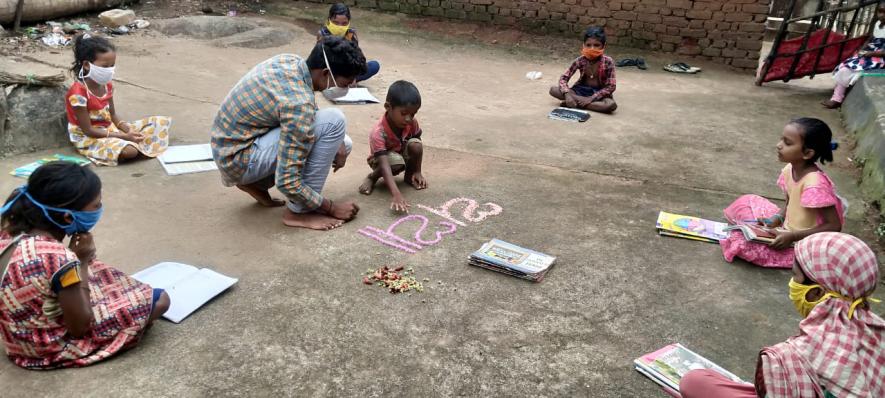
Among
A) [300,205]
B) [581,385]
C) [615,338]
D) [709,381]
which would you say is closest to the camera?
[709,381]

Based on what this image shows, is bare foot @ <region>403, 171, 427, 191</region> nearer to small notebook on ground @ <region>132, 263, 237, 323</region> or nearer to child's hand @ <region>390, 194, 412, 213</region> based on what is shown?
child's hand @ <region>390, 194, 412, 213</region>

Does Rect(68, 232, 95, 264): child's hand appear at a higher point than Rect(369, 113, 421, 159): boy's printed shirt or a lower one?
higher

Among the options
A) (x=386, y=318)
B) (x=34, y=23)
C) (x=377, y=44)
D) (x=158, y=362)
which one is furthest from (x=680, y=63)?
(x=34, y=23)

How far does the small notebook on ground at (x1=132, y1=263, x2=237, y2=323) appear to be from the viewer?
2.72 metres

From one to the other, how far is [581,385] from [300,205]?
1.96 meters

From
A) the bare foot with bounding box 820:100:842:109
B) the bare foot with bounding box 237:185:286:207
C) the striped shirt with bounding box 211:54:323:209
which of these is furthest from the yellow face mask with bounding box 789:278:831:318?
the bare foot with bounding box 820:100:842:109

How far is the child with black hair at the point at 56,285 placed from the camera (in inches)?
83.7

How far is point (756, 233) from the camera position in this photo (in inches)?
129

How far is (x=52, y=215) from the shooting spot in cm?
218

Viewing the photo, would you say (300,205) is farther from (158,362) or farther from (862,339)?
(862,339)

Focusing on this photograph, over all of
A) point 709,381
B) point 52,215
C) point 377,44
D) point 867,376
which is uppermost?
point 52,215

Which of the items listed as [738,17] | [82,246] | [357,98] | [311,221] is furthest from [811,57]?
[82,246]

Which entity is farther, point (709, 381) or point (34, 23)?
point (34, 23)

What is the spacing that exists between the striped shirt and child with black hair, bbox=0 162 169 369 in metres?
1.10
